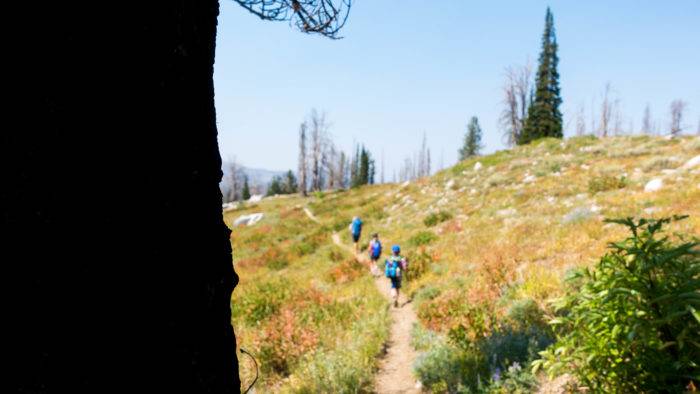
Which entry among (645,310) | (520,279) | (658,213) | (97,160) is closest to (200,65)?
(97,160)

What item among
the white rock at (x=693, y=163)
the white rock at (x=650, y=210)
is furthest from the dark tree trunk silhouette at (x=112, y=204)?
the white rock at (x=693, y=163)

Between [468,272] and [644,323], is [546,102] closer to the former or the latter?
[468,272]

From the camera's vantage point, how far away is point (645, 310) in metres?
2.95

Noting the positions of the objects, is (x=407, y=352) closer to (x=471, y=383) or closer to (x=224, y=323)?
(x=471, y=383)

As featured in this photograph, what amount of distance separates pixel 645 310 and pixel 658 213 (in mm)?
8429

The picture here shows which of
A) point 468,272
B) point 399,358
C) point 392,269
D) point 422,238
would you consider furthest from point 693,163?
point 399,358

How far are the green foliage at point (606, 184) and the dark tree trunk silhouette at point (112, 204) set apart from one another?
1612cm

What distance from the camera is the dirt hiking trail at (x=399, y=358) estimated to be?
5809 mm

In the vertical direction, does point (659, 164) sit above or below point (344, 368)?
above

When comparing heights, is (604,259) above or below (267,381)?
above

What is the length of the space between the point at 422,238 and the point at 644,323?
42.4ft

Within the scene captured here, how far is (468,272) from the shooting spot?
32.5 ft

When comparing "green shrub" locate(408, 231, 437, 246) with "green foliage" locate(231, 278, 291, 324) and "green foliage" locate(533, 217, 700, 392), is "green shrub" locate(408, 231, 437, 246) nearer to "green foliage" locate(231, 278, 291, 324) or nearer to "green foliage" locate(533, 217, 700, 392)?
"green foliage" locate(231, 278, 291, 324)

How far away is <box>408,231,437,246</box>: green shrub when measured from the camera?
15451 millimetres
